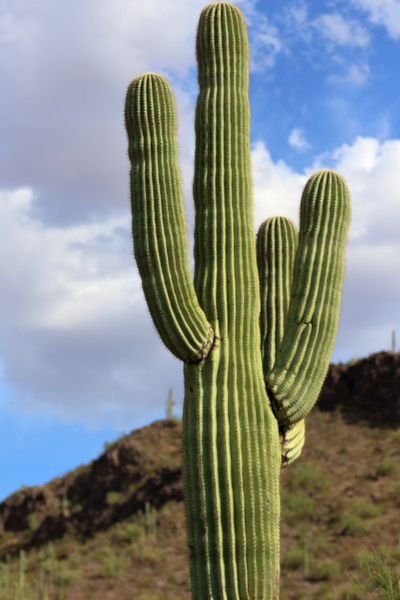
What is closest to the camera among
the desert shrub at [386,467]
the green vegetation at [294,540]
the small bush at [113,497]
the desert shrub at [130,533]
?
the green vegetation at [294,540]

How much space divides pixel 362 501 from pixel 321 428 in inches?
238

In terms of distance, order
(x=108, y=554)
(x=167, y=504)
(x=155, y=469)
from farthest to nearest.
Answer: (x=155, y=469)
(x=167, y=504)
(x=108, y=554)

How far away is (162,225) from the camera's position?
20.8 feet

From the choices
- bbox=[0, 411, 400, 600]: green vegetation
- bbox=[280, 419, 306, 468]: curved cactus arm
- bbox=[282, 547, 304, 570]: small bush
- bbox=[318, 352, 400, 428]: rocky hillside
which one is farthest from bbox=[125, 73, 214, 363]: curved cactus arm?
bbox=[318, 352, 400, 428]: rocky hillside

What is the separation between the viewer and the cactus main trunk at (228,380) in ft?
19.4

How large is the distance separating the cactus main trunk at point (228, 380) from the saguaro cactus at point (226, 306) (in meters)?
0.01

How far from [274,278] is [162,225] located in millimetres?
2171

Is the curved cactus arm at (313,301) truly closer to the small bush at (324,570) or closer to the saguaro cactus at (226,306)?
the saguaro cactus at (226,306)

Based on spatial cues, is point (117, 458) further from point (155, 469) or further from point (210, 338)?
point (210, 338)

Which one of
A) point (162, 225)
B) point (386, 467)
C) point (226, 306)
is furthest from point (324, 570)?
point (162, 225)

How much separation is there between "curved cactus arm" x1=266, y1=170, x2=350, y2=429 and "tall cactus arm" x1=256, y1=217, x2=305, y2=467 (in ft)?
2.19

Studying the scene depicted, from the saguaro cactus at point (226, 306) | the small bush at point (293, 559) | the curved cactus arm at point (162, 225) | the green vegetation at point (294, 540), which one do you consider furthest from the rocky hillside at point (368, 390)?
the curved cactus arm at point (162, 225)

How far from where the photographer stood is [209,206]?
22.0 ft

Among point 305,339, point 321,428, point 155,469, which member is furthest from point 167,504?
point 305,339
